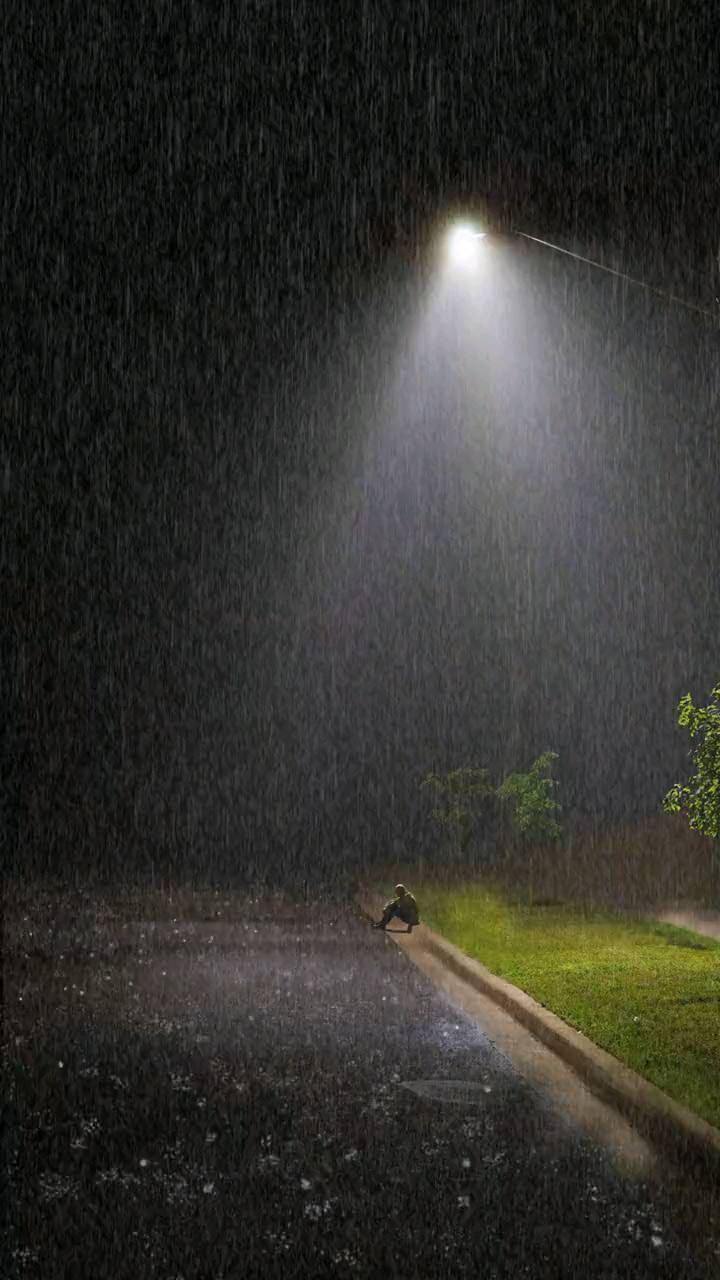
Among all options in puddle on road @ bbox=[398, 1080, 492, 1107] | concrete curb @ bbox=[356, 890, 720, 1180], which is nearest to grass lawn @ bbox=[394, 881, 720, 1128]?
concrete curb @ bbox=[356, 890, 720, 1180]

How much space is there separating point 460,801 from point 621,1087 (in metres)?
19.1

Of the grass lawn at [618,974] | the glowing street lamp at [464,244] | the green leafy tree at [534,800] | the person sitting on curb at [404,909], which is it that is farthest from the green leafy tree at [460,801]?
the glowing street lamp at [464,244]

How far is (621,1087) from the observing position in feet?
25.4

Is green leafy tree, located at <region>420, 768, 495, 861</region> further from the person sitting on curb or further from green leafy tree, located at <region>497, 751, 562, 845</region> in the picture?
the person sitting on curb

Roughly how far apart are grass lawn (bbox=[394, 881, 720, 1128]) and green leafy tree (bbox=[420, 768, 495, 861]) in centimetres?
579

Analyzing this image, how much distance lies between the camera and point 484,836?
110 feet

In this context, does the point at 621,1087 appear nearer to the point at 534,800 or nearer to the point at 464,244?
the point at 464,244

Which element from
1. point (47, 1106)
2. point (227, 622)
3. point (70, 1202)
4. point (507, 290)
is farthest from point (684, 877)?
point (227, 622)

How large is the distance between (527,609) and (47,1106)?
46.3m

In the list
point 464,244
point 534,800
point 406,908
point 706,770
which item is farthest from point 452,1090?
point 534,800

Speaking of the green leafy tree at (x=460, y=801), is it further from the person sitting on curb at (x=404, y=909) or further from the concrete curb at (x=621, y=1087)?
the concrete curb at (x=621, y=1087)

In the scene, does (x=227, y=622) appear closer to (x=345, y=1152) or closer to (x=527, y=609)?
(x=527, y=609)

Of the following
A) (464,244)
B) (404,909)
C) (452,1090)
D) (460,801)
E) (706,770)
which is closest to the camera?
(452,1090)

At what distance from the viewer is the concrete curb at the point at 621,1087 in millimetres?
6578
